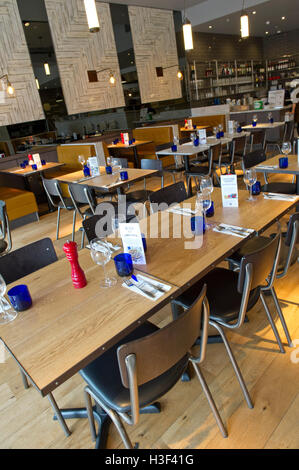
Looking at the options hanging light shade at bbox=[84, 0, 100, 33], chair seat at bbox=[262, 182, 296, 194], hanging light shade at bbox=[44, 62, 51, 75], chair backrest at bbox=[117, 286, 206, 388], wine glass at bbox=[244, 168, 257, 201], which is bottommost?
chair seat at bbox=[262, 182, 296, 194]

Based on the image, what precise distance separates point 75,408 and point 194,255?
1.08 meters

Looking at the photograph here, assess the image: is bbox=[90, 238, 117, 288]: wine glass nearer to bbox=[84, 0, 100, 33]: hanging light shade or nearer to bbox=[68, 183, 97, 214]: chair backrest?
bbox=[68, 183, 97, 214]: chair backrest

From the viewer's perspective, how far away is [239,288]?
1561 millimetres

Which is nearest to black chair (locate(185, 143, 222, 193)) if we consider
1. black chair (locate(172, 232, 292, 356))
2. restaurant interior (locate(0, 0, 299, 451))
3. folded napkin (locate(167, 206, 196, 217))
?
restaurant interior (locate(0, 0, 299, 451))

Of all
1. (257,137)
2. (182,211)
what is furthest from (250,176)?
(257,137)

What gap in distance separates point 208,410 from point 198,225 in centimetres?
101

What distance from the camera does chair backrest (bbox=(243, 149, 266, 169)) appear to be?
3.49 meters

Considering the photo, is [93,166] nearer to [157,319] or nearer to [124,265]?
[157,319]

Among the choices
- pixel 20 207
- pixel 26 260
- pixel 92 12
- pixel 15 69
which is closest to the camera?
pixel 26 260

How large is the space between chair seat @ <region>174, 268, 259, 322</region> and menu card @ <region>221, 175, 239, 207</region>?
1.69 ft

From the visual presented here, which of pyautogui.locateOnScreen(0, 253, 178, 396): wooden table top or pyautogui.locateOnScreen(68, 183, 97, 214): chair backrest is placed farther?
pyautogui.locateOnScreen(68, 183, 97, 214): chair backrest

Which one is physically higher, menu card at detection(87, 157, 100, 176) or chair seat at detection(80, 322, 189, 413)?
menu card at detection(87, 157, 100, 176)
